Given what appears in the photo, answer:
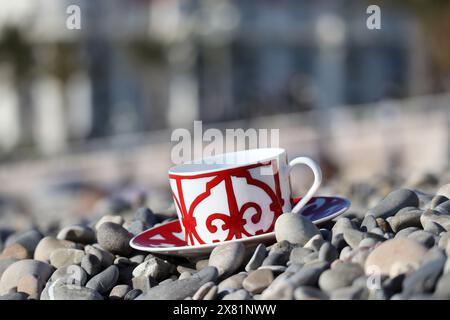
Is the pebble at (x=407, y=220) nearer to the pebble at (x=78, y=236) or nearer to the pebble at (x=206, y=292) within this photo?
the pebble at (x=206, y=292)

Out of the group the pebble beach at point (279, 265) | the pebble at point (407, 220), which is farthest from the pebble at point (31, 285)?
the pebble at point (407, 220)

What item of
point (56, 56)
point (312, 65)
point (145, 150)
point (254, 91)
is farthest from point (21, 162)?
point (312, 65)

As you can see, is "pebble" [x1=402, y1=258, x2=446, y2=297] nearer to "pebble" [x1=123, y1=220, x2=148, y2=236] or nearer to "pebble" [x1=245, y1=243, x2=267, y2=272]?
"pebble" [x1=245, y1=243, x2=267, y2=272]

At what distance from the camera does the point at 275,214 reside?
103 inches

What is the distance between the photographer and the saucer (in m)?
2.51

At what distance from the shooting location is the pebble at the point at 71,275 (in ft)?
8.19

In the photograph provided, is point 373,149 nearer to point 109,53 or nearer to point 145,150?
point 145,150

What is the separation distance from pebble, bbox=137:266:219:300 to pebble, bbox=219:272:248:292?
54 millimetres

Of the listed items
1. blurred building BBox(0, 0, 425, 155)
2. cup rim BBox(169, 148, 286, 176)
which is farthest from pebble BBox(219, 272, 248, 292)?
blurred building BBox(0, 0, 425, 155)

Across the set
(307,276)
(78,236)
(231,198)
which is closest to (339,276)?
(307,276)

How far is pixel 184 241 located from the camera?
2.74 meters
